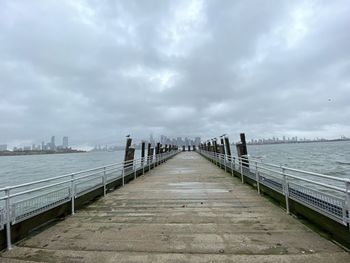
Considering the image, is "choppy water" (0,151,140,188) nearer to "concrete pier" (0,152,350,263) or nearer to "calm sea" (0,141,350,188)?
"calm sea" (0,141,350,188)

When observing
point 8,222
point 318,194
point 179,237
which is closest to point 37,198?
point 8,222

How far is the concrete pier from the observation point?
3.52 m

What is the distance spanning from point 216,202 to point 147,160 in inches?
376

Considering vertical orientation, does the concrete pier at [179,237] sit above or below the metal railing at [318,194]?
below

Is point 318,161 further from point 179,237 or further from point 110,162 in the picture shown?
point 179,237

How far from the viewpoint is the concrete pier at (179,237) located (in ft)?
11.5

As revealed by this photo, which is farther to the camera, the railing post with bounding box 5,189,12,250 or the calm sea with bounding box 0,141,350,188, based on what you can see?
the calm sea with bounding box 0,141,350,188

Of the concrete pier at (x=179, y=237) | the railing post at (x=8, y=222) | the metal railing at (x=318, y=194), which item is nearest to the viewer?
the concrete pier at (x=179, y=237)

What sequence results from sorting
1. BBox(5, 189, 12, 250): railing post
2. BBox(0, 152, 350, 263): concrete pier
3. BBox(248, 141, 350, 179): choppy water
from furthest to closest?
BBox(248, 141, 350, 179): choppy water
BBox(5, 189, 12, 250): railing post
BBox(0, 152, 350, 263): concrete pier

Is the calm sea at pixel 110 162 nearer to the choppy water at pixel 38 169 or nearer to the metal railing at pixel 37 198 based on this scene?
the choppy water at pixel 38 169

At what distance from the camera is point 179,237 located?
4195 millimetres

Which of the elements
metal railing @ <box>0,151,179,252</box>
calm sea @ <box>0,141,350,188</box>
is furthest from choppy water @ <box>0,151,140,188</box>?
metal railing @ <box>0,151,179,252</box>

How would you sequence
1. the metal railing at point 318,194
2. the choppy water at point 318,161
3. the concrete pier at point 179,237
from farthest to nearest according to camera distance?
the choppy water at point 318,161
the metal railing at point 318,194
the concrete pier at point 179,237

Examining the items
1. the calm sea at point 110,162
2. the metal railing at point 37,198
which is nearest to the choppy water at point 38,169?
the calm sea at point 110,162
